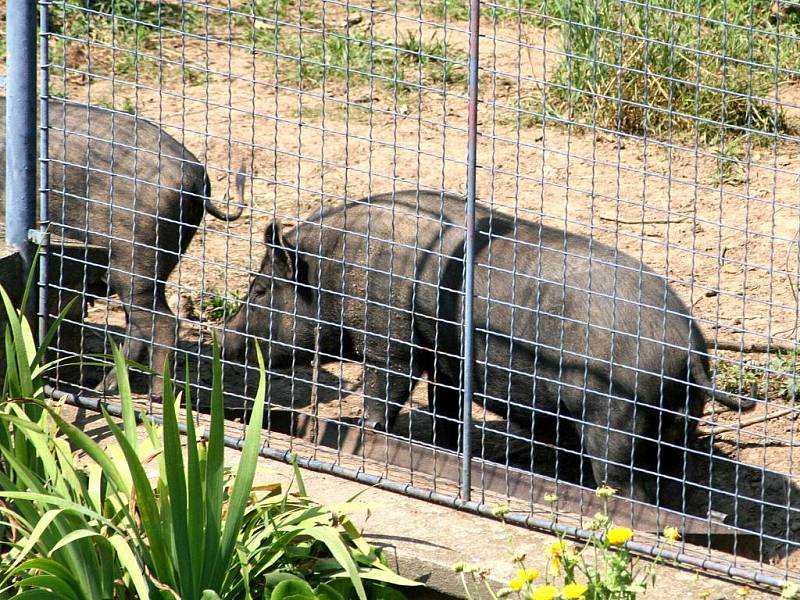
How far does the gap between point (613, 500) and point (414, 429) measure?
1.72 meters

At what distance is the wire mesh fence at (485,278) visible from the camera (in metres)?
4.32

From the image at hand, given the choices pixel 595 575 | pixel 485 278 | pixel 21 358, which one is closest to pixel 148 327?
pixel 485 278

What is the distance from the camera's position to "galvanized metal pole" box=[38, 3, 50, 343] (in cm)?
465

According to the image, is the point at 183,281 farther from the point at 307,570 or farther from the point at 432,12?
the point at 432,12

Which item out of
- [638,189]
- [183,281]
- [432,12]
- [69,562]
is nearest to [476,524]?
[69,562]

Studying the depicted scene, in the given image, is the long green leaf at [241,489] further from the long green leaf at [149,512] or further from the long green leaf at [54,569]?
the long green leaf at [54,569]

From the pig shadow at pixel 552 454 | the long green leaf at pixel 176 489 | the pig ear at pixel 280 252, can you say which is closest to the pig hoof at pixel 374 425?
Answer: the pig shadow at pixel 552 454

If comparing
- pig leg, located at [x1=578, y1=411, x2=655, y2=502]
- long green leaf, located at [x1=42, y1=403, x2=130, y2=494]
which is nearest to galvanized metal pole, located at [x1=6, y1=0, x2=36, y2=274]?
long green leaf, located at [x1=42, y1=403, x2=130, y2=494]

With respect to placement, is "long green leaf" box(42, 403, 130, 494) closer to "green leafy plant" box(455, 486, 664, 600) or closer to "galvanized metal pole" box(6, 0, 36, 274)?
"green leafy plant" box(455, 486, 664, 600)

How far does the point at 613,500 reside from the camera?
452 centimetres

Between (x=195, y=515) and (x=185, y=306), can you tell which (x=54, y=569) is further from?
(x=185, y=306)

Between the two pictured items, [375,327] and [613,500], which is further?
[375,327]

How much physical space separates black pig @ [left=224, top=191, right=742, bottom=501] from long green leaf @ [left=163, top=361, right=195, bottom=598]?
40.9 inches

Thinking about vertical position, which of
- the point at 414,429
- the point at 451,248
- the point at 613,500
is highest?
the point at 451,248
